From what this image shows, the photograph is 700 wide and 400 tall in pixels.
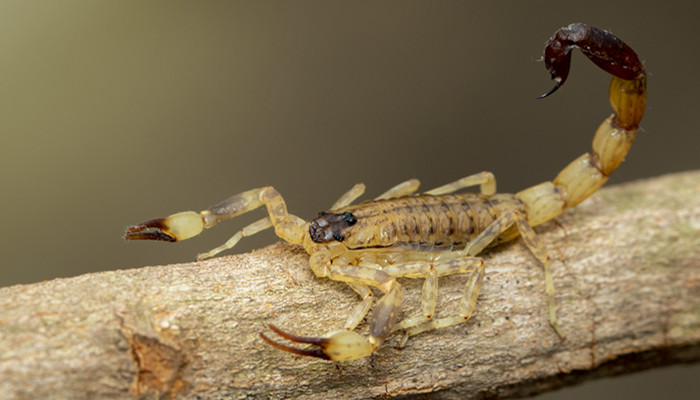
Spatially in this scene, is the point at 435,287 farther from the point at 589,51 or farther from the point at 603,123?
the point at 603,123

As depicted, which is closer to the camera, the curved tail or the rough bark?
the rough bark

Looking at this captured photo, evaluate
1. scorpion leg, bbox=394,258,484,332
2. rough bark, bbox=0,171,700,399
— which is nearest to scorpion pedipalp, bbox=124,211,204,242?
rough bark, bbox=0,171,700,399

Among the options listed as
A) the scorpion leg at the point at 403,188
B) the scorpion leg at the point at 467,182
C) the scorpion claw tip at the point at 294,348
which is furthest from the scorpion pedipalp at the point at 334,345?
the scorpion leg at the point at 467,182

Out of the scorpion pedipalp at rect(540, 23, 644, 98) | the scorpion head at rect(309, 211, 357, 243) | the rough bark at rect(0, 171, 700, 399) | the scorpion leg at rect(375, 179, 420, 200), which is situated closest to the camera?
the rough bark at rect(0, 171, 700, 399)

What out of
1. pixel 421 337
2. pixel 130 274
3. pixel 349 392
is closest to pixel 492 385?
pixel 421 337

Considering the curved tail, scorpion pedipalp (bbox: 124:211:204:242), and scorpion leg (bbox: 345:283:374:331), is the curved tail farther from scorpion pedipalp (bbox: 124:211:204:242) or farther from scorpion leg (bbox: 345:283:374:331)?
scorpion pedipalp (bbox: 124:211:204:242)

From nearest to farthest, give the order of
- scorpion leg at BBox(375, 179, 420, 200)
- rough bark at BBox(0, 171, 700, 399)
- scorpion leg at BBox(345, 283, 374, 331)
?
1. rough bark at BBox(0, 171, 700, 399)
2. scorpion leg at BBox(345, 283, 374, 331)
3. scorpion leg at BBox(375, 179, 420, 200)

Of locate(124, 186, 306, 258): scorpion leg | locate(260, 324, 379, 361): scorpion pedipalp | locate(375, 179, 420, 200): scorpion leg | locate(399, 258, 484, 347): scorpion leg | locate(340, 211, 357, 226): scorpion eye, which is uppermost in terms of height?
locate(124, 186, 306, 258): scorpion leg

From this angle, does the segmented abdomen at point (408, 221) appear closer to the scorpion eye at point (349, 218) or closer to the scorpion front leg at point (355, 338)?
the scorpion eye at point (349, 218)

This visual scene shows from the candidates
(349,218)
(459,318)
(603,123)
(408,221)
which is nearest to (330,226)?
(349,218)

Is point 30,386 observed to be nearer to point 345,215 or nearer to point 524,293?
point 345,215
